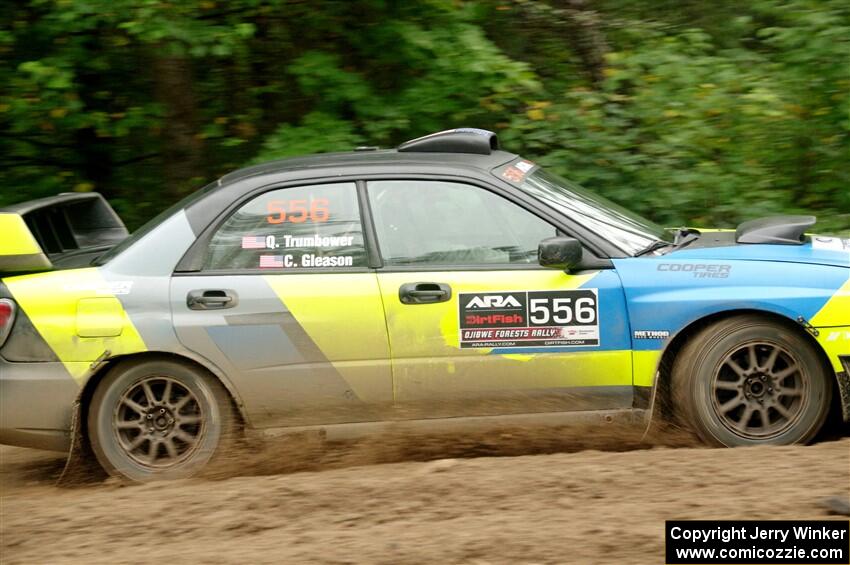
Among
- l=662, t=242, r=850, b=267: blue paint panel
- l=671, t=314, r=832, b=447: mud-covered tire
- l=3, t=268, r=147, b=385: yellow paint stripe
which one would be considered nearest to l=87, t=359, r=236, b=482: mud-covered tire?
l=3, t=268, r=147, b=385: yellow paint stripe

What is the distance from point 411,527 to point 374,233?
5.64 ft

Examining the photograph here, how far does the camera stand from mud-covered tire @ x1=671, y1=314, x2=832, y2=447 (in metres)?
5.21

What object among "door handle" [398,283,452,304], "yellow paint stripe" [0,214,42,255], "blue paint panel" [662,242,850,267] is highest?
"yellow paint stripe" [0,214,42,255]

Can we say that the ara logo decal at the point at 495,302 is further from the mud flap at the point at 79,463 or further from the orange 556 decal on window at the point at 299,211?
the mud flap at the point at 79,463

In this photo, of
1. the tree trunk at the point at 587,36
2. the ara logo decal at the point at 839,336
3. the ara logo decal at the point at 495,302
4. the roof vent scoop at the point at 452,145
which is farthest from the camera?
the tree trunk at the point at 587,36

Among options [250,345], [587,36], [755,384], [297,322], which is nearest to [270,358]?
[250,345]

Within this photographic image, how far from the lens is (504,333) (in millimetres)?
5387

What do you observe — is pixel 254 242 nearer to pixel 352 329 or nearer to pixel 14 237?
pixel 352 329

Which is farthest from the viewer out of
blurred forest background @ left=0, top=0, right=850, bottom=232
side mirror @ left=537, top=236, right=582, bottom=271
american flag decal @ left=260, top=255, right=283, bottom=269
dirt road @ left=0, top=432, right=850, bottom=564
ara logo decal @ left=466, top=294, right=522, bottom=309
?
blurred forest background @ left=0, top=0, right=850, bottom=232

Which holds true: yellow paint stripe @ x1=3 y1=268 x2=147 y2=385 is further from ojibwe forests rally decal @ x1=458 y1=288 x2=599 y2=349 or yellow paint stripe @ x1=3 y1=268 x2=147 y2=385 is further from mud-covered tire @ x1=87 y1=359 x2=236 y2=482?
A: ojibwe forests rally decal @ x1=458 y1=288 x2=599 y2=349

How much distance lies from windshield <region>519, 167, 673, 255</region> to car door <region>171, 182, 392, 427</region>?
39.4 inches

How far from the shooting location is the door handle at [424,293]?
5.41 m

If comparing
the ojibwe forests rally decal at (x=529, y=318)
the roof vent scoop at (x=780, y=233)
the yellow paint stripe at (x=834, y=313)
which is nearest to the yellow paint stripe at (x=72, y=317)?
the ojibwe forests rally decal at (x=529, y=318)

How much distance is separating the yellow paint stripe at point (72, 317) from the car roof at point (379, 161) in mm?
887
